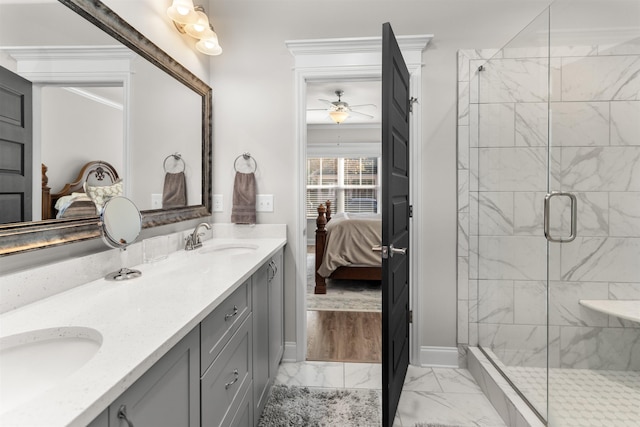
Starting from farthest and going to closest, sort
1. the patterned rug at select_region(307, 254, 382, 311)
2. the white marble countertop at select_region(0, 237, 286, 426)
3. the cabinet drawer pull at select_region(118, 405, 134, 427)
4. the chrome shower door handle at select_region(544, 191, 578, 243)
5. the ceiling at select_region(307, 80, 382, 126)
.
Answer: the ceiling at select_region(307, 80, 382, 126) → the patterned rug at select_region(307, 254, 382, 311) → the chrome shower door handle at select_region(544, 191, 578, 243) → the cabinet drawer pull at select_region(118, 405, 134, 427) → the white marble countertop at select_region(0, 237, 286, 426)

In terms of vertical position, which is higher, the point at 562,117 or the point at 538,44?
the point at 538,44

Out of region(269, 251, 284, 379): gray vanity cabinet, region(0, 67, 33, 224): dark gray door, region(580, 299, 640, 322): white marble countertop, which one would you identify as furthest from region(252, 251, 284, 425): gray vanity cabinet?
region(580, 299, 640, 322): white marble countertop

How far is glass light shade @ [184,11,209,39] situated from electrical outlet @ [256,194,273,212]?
3.54 ft

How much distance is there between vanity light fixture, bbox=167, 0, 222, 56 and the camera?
1.93m

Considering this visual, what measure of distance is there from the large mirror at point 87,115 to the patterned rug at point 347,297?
202 centimetres

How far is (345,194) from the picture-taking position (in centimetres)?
768

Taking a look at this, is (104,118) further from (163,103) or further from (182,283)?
(182,283)

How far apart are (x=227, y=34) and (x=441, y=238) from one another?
81.8 inches

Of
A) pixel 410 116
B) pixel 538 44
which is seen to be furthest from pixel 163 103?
pixel 538 44

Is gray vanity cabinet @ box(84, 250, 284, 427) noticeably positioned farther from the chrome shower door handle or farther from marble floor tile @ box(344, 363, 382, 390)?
the chrome shower door handle

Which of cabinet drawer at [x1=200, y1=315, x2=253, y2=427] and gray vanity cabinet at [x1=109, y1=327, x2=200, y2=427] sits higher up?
gray vanity cabinet at [x1=109, y1=327, x2=200, y2=427]

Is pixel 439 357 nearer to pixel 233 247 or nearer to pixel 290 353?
pixel 290 353

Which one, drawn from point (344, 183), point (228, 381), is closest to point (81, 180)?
point (228, 381)

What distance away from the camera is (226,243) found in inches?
92.3
